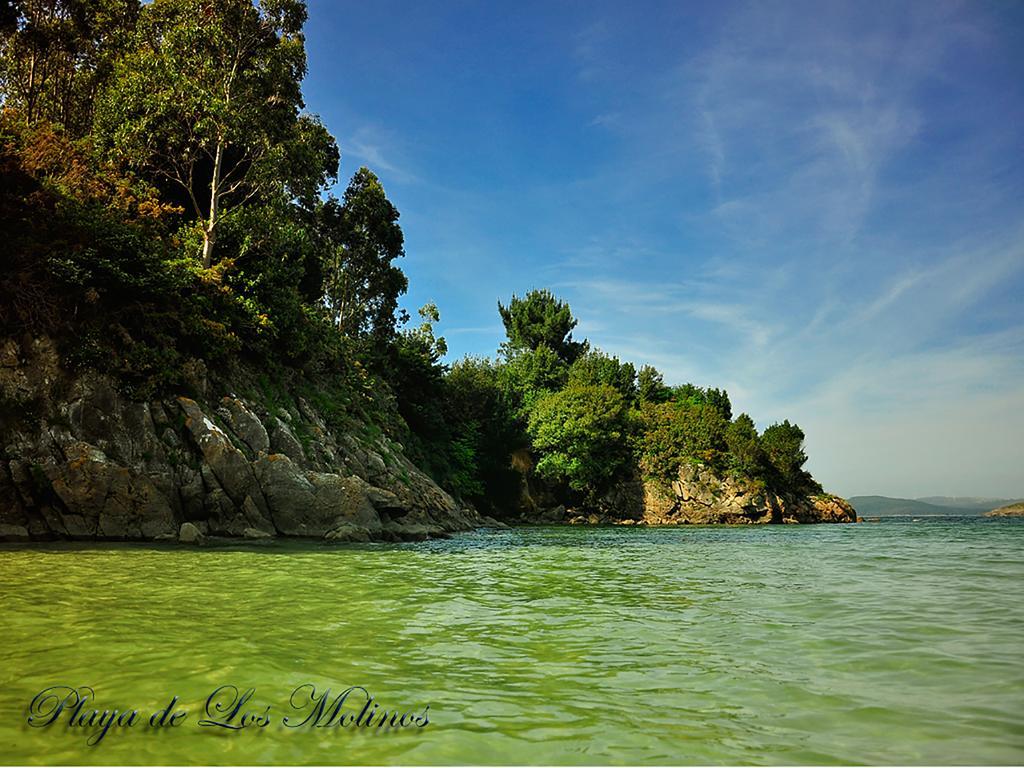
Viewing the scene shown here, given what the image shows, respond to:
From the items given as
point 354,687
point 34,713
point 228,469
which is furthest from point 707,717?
point 228,469

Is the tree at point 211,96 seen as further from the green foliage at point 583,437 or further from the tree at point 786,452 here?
the tree at point 786,452

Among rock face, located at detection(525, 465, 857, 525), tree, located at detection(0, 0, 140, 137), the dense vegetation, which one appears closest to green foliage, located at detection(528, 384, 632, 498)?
the dense vegetation

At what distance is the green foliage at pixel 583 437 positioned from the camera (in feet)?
173

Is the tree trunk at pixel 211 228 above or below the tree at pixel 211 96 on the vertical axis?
below

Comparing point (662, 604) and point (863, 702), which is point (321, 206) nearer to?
point (662, 604)

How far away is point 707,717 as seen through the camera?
4.11 metres

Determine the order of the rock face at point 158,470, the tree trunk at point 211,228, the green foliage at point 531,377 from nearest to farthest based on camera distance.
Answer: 1. the rock face at point 158,470
2. the tree trunk at point 211,228
3. the green foliage at point 531,377

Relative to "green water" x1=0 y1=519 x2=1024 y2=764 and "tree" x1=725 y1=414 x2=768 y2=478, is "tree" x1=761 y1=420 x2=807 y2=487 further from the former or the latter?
"green water" x1=0 y1=519 x2=1024 y2=764

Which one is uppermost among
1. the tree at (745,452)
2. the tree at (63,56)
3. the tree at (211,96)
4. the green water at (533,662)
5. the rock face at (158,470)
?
the tree at (63,56)

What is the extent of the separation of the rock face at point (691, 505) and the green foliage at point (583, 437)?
2.29 metres

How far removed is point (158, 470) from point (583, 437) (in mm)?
39299

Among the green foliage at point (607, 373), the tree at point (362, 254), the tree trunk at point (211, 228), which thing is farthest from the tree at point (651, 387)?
the tree trunk at point (211, 228)

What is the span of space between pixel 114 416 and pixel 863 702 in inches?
771

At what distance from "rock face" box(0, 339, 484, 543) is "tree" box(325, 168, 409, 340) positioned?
1922 cm
